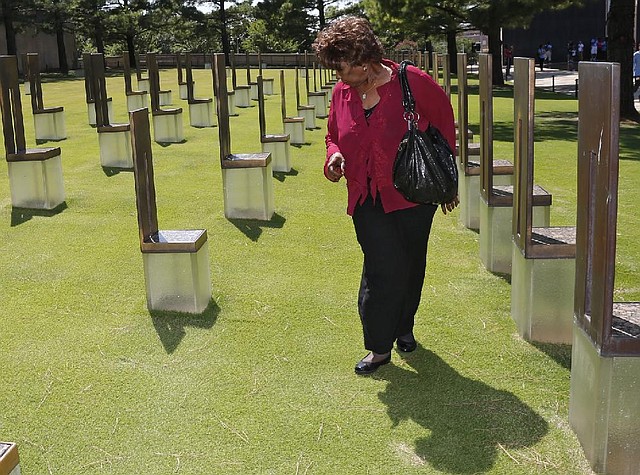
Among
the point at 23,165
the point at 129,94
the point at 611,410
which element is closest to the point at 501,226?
the point at 611,410

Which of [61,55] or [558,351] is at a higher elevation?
[61,55]

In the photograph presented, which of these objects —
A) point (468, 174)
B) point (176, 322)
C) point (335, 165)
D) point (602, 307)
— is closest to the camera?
point (602, 307)

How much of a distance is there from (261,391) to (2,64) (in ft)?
17.5

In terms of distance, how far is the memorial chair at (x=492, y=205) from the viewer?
5.65 metres

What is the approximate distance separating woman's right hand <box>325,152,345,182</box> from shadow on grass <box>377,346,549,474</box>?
1047mm

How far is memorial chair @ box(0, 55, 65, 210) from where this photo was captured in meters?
7.84

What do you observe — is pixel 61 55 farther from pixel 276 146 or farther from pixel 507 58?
pixel 276 146

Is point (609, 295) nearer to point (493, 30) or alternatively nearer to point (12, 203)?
point (12, 203)

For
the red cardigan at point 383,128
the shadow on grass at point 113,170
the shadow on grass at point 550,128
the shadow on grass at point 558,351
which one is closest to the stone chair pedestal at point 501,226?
the shadow on grass at point 558,351

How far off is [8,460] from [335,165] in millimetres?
2033

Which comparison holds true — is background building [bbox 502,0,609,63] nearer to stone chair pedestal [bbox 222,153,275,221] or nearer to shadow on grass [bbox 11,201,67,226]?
stone chair pedestal [bbox 222,153,275,221]

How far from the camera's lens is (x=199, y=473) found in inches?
132

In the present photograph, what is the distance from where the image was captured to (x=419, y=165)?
3.77 m

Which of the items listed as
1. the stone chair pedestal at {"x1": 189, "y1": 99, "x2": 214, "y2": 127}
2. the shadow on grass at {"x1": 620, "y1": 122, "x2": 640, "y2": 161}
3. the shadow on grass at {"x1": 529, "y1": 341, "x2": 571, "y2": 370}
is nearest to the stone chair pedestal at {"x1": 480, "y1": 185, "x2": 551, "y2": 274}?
the shadow on grass at {"x1": 529, "y1": 341, "x2": 571, "y2": 370}
